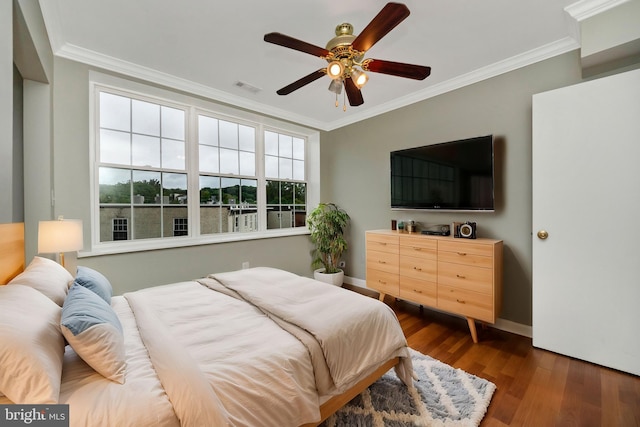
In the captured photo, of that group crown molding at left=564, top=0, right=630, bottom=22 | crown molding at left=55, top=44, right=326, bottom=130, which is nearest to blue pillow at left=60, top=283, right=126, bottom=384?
crown molding at left=55, top=44, right=326, bottom=130

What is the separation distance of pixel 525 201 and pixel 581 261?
2.19 ft

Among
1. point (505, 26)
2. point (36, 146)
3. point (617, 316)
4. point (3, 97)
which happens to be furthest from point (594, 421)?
point (36, 146)

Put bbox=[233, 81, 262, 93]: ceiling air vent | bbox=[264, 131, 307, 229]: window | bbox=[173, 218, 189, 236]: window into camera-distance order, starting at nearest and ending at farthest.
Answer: bbox=[233, 81, 262, 93]: ceiling air vent, bbox=[173, 218, 189, 236]: window, bbox=[264, 131, 307, 229]: window

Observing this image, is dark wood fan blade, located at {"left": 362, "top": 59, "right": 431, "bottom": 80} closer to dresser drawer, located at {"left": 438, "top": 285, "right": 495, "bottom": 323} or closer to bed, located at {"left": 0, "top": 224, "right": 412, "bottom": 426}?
bed, located at {"left": 0, "top": 224, "right": 412, "bottom": 426}

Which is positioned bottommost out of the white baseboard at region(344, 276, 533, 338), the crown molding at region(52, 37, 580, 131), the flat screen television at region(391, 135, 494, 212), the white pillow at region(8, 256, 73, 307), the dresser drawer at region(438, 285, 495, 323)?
the white baseboard at region(344, 276, 533, 338)

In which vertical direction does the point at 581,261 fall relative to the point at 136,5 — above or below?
below

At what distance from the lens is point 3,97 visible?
1.16 metres

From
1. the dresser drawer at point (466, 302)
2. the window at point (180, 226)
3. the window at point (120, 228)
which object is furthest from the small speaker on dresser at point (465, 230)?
the window at point (120, 228)

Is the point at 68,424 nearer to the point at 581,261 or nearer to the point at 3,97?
the point at 3,97

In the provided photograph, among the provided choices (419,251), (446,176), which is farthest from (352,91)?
(419,251)

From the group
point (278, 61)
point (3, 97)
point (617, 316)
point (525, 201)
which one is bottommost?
point (617, 316)

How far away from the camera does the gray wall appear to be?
2521 mm

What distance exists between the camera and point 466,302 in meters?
2.50

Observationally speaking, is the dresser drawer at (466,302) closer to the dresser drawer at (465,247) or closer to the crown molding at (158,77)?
the dresser drawer at (465,247)
